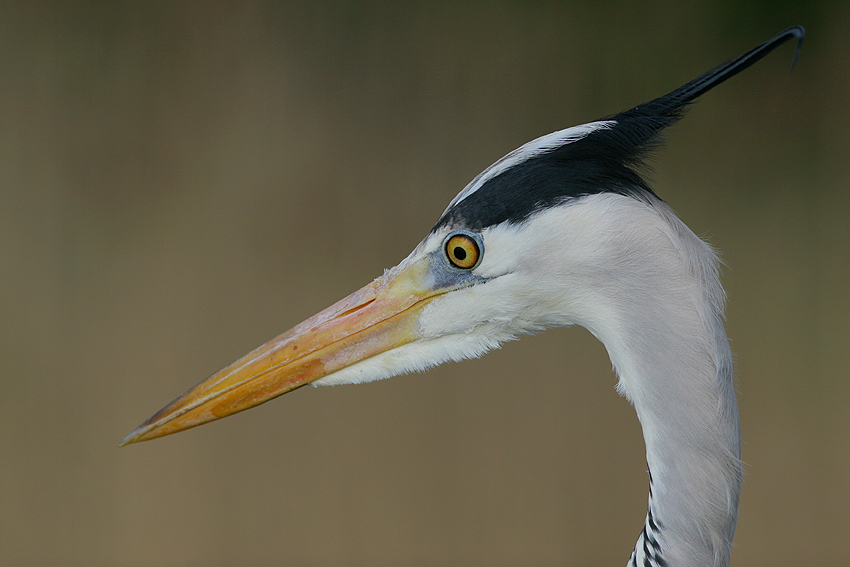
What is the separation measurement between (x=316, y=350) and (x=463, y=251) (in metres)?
0.23

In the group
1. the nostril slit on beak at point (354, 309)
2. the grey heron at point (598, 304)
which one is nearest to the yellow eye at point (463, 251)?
the grey heron at point (598, 304)

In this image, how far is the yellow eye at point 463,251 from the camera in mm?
733

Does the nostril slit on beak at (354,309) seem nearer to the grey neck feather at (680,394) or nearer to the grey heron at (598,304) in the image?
the grey heron at (598,304)

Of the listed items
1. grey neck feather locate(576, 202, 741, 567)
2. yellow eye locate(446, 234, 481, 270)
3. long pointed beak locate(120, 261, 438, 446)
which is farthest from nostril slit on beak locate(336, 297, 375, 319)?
grey neck feather locate(576, 202, 741, 567)

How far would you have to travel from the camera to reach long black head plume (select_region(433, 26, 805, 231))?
70 centimetres

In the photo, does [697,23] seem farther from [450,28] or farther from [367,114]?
[367,114]

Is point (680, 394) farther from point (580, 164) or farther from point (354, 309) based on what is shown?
point (354, 309)

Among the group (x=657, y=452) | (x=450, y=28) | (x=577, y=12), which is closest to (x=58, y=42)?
(x=450, y=28)

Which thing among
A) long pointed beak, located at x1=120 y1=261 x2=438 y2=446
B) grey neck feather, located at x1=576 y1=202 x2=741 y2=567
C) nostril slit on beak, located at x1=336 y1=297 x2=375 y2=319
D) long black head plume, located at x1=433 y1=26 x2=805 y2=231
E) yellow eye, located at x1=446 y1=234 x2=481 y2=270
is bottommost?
grey neck feather, located at x1=576 y1=202 x2=741 y2=567

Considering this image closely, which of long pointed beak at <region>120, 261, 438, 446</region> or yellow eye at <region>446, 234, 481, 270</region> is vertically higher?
yellow eye at <region>446, 234, 481, 270</region>

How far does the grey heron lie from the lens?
0.65 metres

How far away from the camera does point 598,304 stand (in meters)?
0.69

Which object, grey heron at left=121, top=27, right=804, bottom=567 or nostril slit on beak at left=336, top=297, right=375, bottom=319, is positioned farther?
nostril slit on beak at left=336, top=297, right=375, bottom=319

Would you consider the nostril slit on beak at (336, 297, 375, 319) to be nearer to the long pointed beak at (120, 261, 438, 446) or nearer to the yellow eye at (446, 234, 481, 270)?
the long pointed beak at (120, 261, 438, 446)
